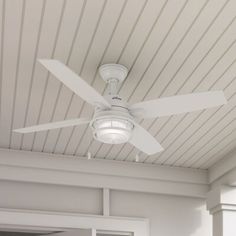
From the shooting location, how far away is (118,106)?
2.48 meters

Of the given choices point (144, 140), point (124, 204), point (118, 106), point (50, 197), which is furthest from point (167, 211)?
point (118, 106)

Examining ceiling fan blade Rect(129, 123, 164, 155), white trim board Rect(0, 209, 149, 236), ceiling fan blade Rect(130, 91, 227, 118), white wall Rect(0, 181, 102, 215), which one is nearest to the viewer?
ceiling fan blade Rect(130, 91, 227, 118)

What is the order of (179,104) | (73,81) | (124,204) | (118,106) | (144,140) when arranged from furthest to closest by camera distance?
(124,204), (144,140), (118,106), (179,104), (73,81)

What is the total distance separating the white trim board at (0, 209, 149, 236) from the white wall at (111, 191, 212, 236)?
109 mm

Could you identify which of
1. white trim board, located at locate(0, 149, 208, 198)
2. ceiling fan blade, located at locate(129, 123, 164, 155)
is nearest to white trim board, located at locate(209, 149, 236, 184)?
white trim board, located at locate(0, 149, 208, 198)

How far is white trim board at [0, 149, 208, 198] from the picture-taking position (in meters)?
3.94

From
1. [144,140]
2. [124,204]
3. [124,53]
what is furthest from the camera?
[124,204]

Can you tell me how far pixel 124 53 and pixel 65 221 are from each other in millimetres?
1781

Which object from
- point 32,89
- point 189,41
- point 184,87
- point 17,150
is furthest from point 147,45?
point 17,150

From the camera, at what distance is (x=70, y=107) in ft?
10.5

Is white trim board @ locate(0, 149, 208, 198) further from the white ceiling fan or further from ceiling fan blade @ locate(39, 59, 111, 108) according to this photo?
ceiling fan blade @ locate(39, 59, 111, 108)

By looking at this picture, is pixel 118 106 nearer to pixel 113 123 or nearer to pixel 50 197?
pixel 113 123

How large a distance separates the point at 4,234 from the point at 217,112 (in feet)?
11.3

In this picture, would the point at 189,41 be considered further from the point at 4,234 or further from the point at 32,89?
the point at 4,234
